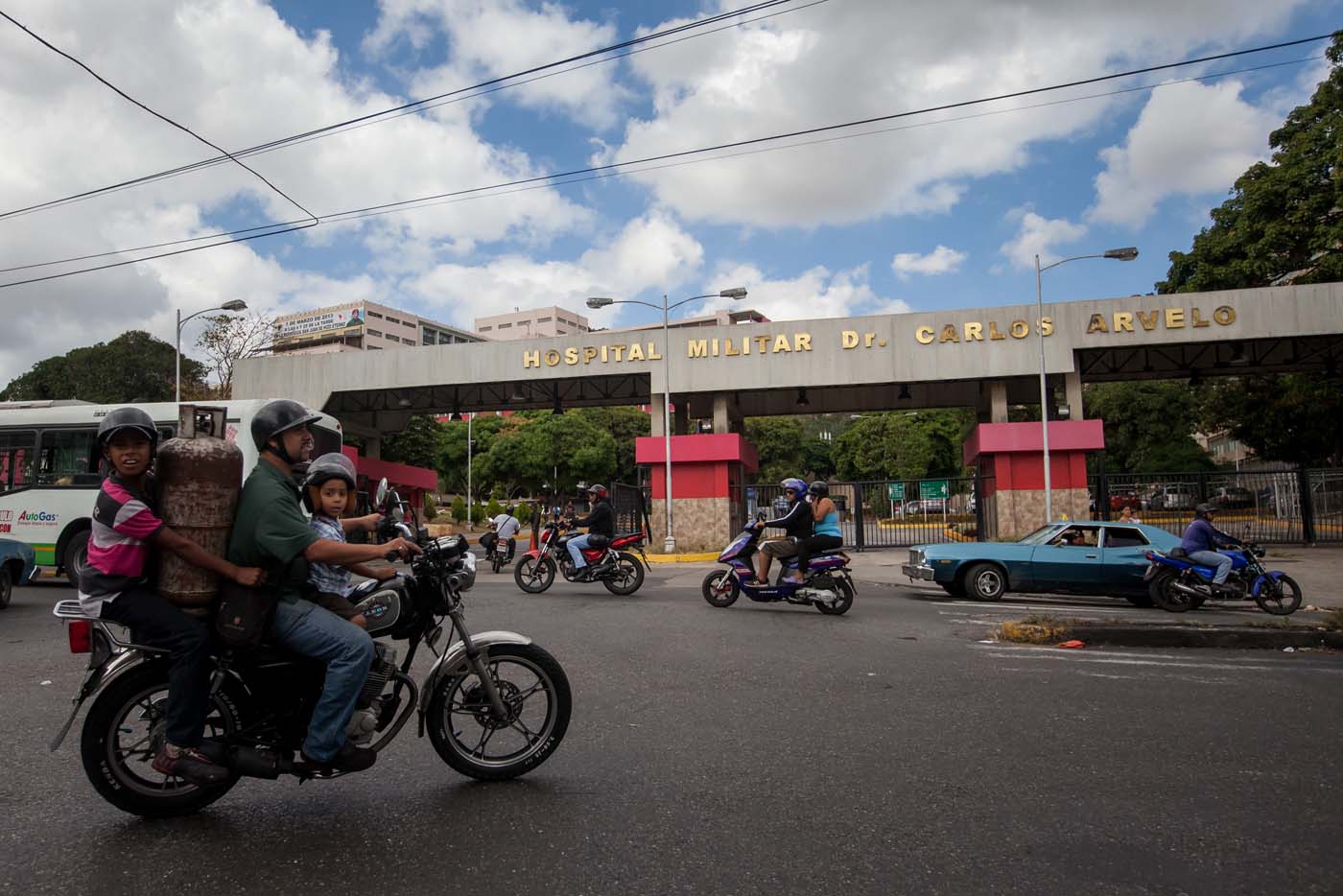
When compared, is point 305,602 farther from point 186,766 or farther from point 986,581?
point 986,581

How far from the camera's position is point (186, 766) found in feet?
11.6

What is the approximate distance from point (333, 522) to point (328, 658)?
765 millimetres

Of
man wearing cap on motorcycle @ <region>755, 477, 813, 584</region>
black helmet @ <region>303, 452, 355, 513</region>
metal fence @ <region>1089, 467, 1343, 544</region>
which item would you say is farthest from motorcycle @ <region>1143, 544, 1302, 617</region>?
metal fence @ <region>1089, 467, 1343, 544</region>

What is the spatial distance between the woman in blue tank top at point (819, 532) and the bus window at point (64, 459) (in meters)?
12.2

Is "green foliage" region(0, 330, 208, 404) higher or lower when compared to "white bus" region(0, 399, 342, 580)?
higher

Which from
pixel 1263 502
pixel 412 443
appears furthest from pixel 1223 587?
pixel 412 443

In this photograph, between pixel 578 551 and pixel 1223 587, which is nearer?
pixel 1223 587

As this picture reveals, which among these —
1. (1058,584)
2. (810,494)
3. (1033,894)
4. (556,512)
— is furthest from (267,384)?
(1033,894)

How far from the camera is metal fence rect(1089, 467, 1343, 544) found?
23.3m

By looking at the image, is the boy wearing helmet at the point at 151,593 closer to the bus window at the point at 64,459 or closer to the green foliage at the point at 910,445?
the bus window at the point at 64,459

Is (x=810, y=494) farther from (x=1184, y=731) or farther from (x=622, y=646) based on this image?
(x=1184, y=731)

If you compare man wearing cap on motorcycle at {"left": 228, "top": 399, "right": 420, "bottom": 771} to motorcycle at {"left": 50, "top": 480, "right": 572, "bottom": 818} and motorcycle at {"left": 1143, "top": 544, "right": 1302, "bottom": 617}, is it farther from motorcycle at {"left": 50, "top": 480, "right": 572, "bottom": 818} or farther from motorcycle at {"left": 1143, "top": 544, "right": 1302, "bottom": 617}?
motorcycle at {"left": 1143, "top": 544, "right": 1302, "bottom": 617}

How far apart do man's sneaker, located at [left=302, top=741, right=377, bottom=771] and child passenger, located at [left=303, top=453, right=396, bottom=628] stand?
52cm

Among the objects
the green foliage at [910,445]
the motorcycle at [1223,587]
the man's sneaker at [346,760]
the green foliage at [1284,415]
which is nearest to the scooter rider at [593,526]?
the motorcycle at [1223,587]
